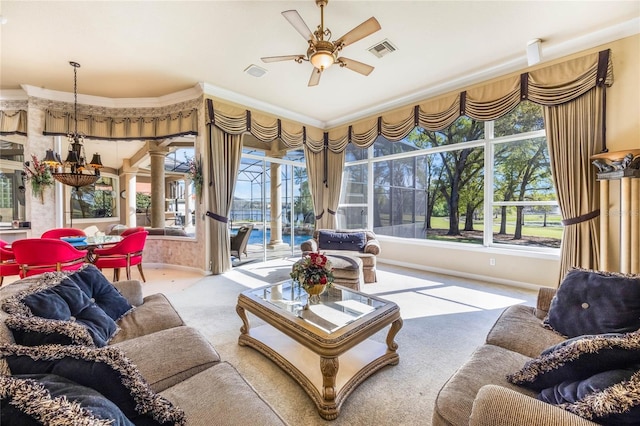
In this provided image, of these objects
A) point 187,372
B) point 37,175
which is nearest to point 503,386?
point 187,372

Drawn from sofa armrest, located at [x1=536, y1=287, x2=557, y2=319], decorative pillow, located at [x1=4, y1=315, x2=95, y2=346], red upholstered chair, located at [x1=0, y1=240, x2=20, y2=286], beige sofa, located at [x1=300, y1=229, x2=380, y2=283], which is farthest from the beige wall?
red upholstered chair, located at [x1=0, y1=240, x2=20, y2=286]

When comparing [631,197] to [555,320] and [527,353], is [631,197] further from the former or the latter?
[527,353]

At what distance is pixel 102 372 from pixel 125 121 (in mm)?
5570

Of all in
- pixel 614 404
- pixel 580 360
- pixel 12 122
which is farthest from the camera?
pixel 12 122

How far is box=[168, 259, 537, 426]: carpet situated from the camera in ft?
5.57

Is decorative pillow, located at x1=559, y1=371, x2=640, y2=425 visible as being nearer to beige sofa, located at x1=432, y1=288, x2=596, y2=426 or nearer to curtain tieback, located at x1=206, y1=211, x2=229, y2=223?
beige sofa, located at x1=432, y1=288, x2=596, y2=426

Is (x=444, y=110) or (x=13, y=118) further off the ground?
(x=444, y=110)

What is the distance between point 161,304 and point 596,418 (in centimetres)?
256

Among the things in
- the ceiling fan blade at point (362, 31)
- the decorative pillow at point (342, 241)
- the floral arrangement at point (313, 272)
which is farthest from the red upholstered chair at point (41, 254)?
the ceiling fan blade at point (362, 31)

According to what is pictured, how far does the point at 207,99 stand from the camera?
459 cm

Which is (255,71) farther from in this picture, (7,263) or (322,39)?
(7,263)

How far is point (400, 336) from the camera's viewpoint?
2586mm


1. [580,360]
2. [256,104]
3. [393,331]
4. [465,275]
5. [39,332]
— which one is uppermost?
[256,104]

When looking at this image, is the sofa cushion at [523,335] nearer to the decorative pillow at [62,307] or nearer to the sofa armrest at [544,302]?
the sofa armrest at [544,302]
